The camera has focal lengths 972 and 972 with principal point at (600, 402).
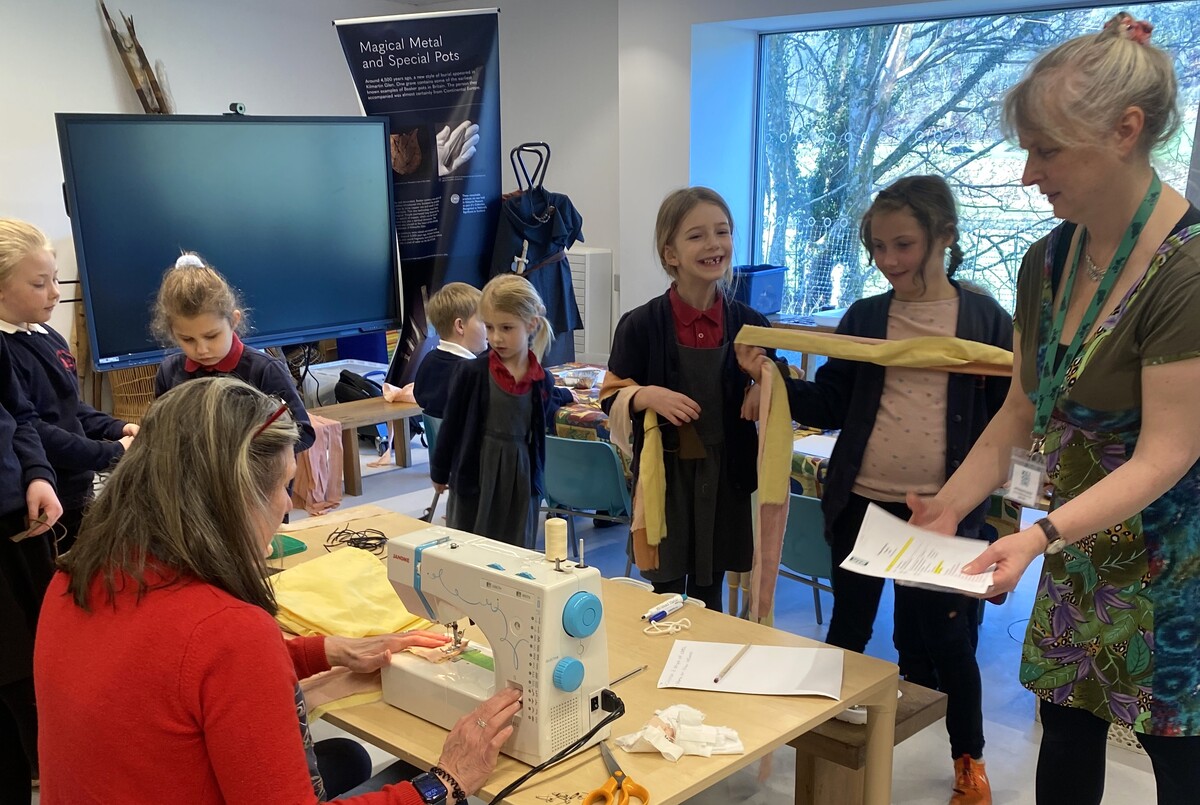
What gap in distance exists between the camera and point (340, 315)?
17.4 feet

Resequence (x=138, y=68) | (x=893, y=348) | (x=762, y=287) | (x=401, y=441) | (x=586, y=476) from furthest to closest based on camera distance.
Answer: (x=138, y=68) < (x=401, y=441) < (x=762, y=287) < (x=586, y=476) < (x=893, y=348)

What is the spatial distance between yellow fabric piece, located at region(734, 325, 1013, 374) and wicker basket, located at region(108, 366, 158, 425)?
4549 mm

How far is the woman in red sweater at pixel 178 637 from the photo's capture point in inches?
45.0

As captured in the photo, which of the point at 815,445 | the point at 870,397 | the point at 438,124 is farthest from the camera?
the point at 438,124

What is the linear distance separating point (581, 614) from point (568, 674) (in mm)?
89

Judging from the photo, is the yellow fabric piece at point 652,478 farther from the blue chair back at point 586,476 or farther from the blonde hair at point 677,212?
the blue chair back at point 586,476

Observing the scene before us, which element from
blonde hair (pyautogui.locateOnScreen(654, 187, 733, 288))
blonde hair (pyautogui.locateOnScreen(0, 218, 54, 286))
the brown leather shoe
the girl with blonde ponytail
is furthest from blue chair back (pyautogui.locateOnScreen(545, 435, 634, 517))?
blonde hair (pyautogui.locateOnScreen(0, 218, 54, 286))

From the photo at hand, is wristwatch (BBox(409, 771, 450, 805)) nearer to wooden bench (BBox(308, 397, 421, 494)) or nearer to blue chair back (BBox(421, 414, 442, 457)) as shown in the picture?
blue chair back (BBox(421, 414, 442, 457))

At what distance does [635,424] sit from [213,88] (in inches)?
206

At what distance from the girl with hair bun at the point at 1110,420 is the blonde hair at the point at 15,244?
224cm

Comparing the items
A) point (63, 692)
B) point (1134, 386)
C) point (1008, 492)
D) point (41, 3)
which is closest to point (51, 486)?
point (63, 692)

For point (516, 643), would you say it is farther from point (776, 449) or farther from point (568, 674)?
point (776, 449)

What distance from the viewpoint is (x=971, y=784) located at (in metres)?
2.41

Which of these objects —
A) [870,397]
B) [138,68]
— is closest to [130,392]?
[138,68]
